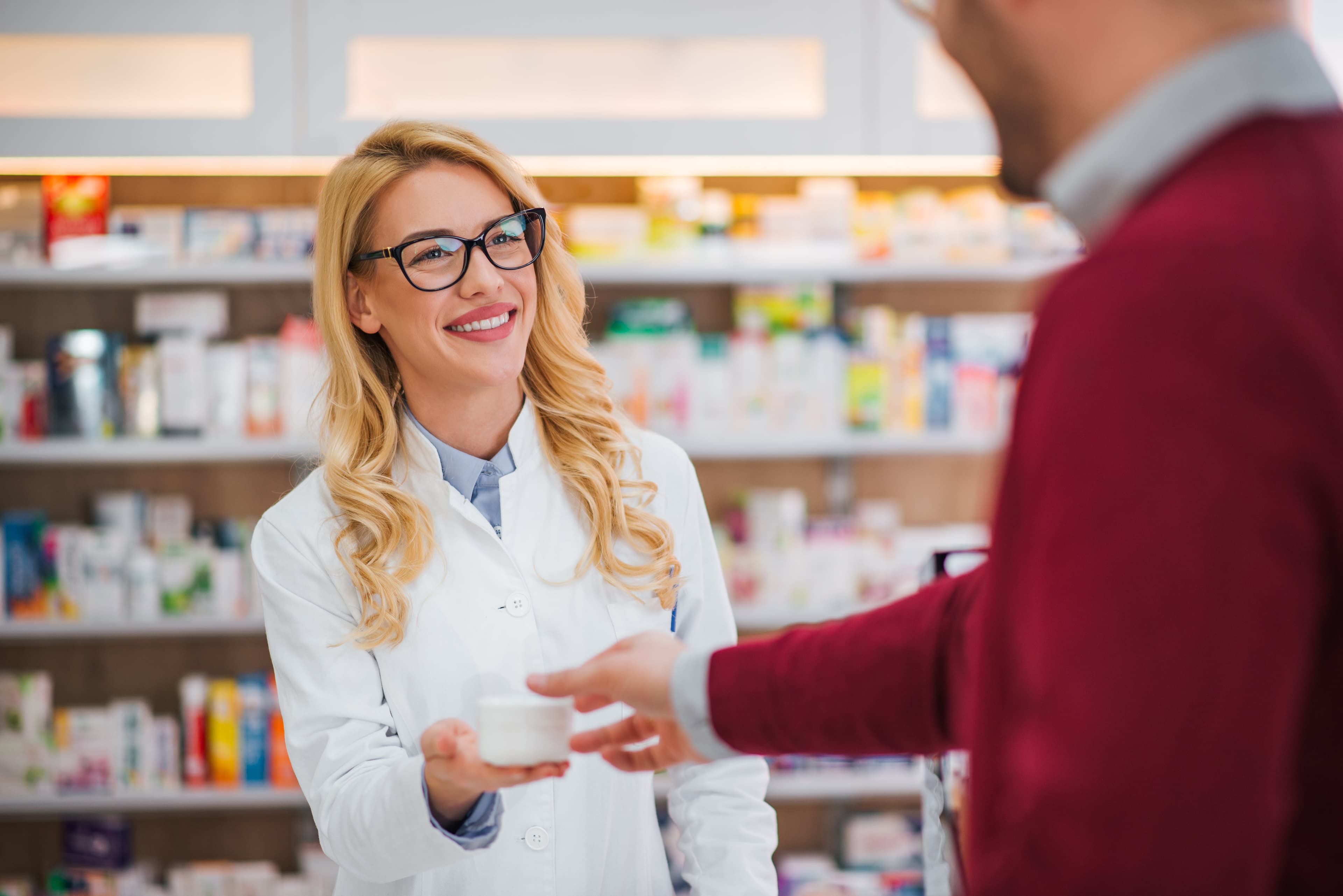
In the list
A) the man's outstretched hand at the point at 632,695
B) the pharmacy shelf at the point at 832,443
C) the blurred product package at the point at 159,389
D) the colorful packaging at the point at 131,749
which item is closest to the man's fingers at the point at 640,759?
the man's outstretched hand at the point at 632,695

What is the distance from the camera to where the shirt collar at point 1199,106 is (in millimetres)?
515

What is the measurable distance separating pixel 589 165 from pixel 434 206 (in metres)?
1.70

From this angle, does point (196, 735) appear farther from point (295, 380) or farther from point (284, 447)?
point (295, 380)

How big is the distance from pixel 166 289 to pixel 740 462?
187 centimetres

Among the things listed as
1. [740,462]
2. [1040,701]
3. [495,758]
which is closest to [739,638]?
[740,462]

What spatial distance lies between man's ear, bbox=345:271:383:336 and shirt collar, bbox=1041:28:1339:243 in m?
1.29

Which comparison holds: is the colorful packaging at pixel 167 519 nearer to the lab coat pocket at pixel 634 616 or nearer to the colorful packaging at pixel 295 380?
the colorful packaging at pixel 295 380

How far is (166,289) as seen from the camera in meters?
3.44

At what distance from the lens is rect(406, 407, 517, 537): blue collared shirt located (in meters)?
1.60

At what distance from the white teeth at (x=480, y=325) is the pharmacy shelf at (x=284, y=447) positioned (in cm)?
159

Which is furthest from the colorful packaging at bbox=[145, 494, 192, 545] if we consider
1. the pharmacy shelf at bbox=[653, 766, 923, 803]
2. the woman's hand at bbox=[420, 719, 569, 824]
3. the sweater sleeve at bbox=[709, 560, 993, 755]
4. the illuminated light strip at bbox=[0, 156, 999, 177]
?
the sweater sleeve at bbox=[709, 560, 993, 755]

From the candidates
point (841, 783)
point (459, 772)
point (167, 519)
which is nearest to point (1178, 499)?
point (459, 772)

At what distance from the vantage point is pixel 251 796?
3.15 metres

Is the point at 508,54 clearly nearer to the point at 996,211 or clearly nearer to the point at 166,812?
the point at 996,211
